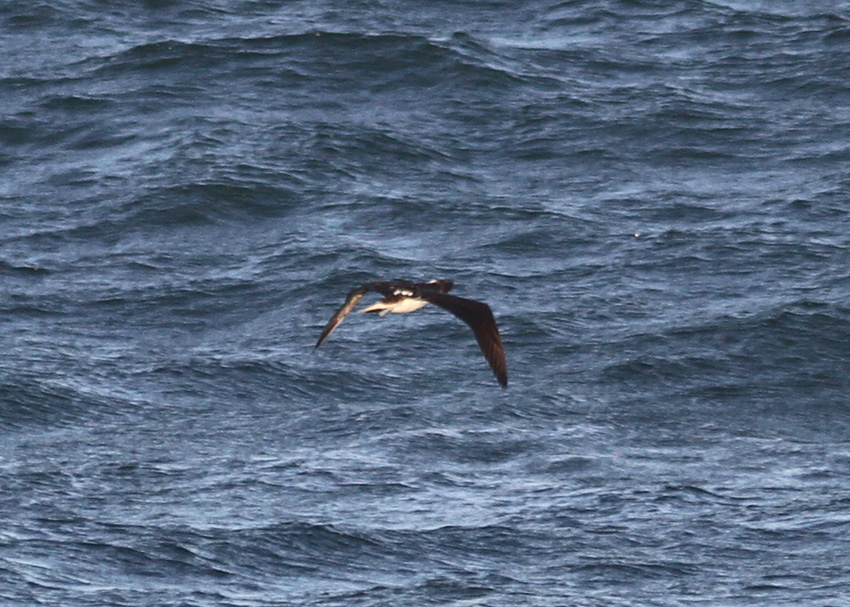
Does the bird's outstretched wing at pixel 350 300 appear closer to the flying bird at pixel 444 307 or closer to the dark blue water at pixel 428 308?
the flying bird at pixel 444 307

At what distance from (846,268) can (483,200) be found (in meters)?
4.00

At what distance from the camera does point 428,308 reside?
2064cm

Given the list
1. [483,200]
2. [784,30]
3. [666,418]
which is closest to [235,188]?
[483,200]

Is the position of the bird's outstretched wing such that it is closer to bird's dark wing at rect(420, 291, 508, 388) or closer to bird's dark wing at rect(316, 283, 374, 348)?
bird's dark wing at rect(316, 283, 374, 348)

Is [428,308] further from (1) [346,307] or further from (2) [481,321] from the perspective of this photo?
(1) [346,307]

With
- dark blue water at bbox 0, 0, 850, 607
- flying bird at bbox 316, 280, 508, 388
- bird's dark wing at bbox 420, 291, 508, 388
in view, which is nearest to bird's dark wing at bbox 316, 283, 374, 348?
flying bird at bbox 316, 280, 508, 388

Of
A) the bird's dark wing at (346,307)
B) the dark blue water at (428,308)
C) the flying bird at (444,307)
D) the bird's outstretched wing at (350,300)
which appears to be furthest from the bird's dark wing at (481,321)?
the dark blue water at (428,308)

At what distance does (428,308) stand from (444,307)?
27.0 feet

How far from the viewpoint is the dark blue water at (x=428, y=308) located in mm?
15570

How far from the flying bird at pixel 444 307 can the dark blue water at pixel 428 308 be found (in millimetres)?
2896

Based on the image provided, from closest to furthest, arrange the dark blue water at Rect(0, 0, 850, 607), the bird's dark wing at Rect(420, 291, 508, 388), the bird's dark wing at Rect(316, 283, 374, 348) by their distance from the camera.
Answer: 1. the bird's dark wing at Rect(316, 283, 374, 348)
2. the bird's dark wing at Rect(420, 291, 508, 388)
3. the dark blue water at Rect(0, 0, 850, 607)

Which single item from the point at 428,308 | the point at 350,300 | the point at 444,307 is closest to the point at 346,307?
the point at 350,300

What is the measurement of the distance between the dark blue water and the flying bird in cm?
290

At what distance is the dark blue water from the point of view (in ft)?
51.1
